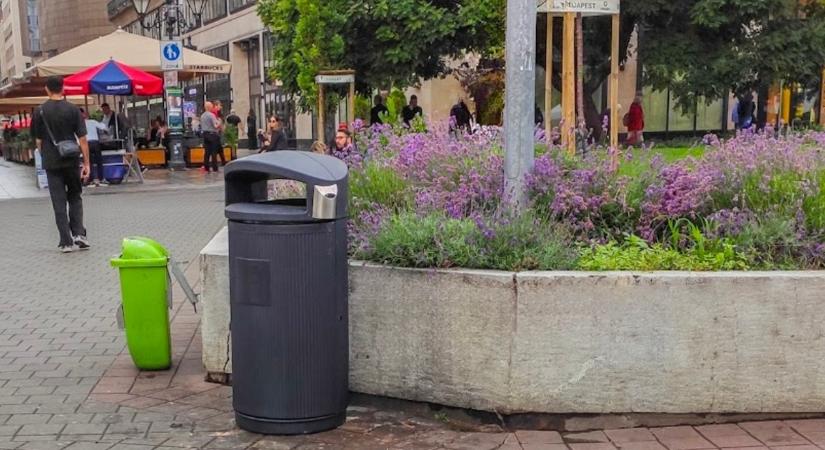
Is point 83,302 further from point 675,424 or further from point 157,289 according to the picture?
point 675,424

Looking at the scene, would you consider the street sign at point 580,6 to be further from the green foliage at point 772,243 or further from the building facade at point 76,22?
the building facade at point 76,22

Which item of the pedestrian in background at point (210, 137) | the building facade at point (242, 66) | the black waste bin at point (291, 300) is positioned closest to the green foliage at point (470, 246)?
the black waste bin at point (291, 300)

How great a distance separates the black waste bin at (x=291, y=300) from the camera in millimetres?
3818

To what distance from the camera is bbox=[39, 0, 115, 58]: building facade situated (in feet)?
260

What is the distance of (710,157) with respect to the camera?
523cm

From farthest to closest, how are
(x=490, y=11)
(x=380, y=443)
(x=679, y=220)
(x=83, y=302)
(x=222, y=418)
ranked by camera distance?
1. (x=490, y=11)
2. (x=83, y=302)
3. (x=679, y=220)
4. (x=222, y=418)
5. (x=380, y=443)

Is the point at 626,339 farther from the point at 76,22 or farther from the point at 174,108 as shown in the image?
the point at 76,22

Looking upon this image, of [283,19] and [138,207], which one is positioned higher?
[283,19]

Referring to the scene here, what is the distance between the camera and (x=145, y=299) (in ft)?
16.0

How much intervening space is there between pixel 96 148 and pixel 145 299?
13.7 metres

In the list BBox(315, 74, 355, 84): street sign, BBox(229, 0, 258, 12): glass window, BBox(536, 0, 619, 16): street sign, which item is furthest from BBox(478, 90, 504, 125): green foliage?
BBox(229, 0, 258, 12): glass window

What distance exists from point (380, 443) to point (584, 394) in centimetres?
102

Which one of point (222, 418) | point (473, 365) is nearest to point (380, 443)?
point (473, 365)

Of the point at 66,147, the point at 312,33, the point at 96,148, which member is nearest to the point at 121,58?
the point at 96,148
